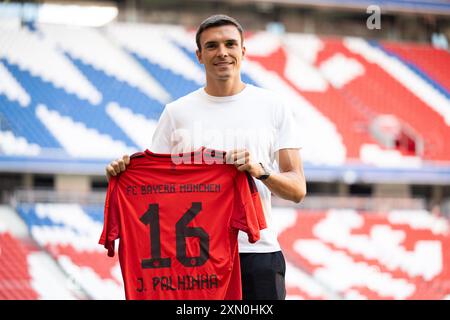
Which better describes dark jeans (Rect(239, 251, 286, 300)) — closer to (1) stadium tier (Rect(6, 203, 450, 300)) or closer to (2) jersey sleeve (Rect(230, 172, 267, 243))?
(2) jersey sleeve (Rect(230, 172, 267, 243))

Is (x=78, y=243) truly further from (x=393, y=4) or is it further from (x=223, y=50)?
(x=223, y=50)

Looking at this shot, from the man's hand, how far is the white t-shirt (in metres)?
0.07

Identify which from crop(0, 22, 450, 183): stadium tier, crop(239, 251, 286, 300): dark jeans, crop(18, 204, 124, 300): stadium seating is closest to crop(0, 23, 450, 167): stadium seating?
crop(0, 22, 450, 183): stadium tier

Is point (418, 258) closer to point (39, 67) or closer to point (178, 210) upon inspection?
point (39, 67)

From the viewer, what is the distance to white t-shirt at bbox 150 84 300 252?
263 centimetres

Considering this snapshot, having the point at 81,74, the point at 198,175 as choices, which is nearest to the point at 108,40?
the point at 81,74

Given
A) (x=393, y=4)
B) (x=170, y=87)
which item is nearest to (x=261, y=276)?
(x=170, y=87)

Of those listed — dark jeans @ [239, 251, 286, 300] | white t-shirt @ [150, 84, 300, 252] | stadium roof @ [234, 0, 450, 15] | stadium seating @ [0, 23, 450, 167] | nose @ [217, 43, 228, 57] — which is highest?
stadium roof @ [234, 0, 450, 15]

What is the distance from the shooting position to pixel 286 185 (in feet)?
8.25

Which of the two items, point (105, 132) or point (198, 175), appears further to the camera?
point (105, 132)

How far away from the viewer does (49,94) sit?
10.8 m

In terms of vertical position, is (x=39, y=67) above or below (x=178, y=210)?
above

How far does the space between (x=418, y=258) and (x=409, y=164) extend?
54.3 inches

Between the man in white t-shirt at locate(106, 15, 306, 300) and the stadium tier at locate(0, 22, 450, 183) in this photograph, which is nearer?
the man in white t-shirt at locate(106, 15, 306, 300)
